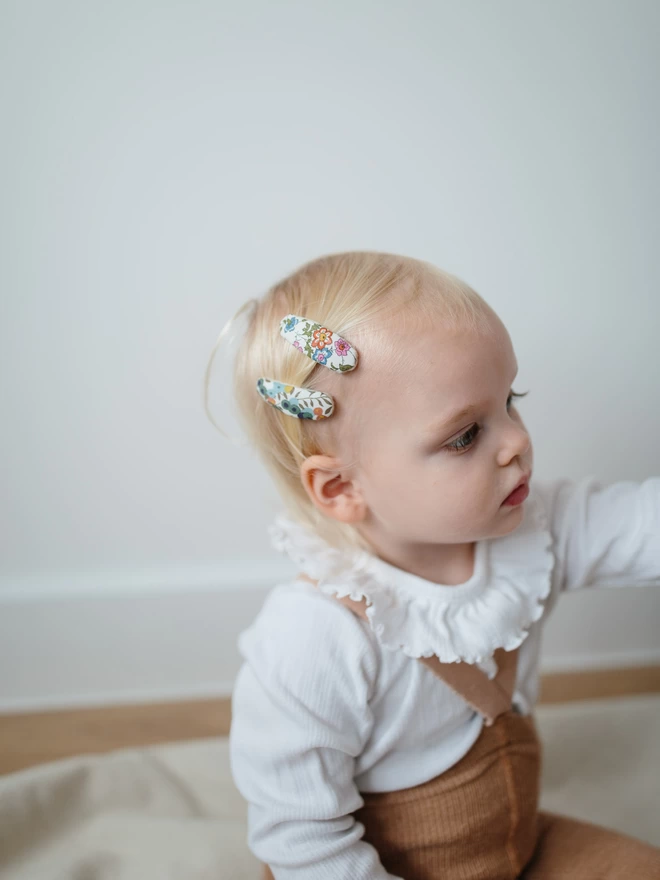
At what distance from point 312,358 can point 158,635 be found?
2.57ft

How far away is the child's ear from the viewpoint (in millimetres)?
673

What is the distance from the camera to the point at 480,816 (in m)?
0.72

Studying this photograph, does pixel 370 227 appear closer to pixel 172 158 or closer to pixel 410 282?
pixel 172 158

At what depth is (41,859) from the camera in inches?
34.5

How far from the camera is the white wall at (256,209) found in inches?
35.5

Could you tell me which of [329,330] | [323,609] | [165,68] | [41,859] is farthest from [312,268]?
[41,859]

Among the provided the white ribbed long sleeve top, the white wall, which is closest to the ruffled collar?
the white ribbed long sleeve top

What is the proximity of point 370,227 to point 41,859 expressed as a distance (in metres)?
0.89

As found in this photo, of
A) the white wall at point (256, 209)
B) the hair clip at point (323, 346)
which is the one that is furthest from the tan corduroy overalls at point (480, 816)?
the white wall at point (256, 209)

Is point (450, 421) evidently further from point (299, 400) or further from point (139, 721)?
point (139, 721)

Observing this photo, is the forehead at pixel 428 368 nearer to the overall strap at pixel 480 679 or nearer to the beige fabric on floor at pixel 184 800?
the overall strap at pixel 480 679

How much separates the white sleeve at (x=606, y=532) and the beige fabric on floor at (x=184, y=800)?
41cm

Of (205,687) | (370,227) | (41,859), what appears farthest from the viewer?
(205,687)

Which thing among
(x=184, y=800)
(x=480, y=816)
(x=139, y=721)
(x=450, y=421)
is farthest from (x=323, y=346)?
(x=139, y=721)
